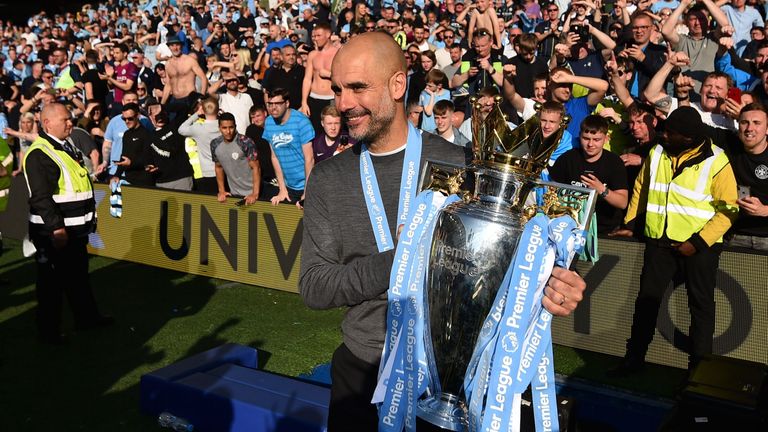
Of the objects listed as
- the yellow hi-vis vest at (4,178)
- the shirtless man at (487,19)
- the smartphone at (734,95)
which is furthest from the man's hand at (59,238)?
the shirtless man at (487,19)

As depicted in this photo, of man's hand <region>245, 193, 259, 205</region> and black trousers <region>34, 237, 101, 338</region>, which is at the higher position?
man's hand <region>245, 193, 259, 205</region>

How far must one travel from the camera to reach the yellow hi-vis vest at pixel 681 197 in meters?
5.86

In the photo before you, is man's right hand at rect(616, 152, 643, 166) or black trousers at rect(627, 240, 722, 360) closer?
black trousers at rect(627, 240, 722, 360)

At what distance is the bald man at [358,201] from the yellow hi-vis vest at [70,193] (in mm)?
5159

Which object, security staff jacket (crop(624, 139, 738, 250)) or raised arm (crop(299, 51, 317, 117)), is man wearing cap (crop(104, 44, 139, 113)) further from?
security staff jacket (crop(624, 139, 738, 250))

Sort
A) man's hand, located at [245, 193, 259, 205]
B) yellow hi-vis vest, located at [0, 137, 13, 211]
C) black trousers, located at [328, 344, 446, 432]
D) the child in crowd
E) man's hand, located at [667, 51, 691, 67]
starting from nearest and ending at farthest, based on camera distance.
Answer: black trousers, located at [328, 344, 446, 432]
man's hand, located at [667, 51, 691, 67]
yellow hi-vis vest, located at [0, 137, 13, 211]
man's hand, located at [245, 193, 259, 205]
the child in crowd

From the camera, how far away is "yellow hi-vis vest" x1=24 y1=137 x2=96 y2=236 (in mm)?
7121

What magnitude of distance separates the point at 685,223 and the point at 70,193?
5310 millimetres

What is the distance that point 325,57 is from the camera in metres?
11.3

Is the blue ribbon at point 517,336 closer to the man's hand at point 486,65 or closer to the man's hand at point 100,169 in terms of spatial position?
the man's hand at point 486,65

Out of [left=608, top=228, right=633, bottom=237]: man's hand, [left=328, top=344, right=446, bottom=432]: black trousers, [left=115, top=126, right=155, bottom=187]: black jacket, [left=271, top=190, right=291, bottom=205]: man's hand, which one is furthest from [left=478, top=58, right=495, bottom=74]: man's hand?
[left=328, top=344, right=446, bottom=432]: black trousers

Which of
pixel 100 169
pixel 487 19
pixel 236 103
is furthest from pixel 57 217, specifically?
pixel 487 19

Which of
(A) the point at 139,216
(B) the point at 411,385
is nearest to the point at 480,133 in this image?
(B) the point at 411,385

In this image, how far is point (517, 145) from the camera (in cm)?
222
